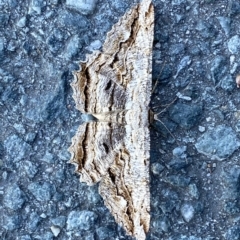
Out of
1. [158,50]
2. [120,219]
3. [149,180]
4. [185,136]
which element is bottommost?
[120,219]

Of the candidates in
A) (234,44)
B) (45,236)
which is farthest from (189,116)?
(45,236)

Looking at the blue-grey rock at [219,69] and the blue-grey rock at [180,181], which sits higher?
the blue-grey rock at [219,69]

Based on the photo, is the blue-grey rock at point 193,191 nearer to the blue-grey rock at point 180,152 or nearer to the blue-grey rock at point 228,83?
the blue-grey rock at point 180,152

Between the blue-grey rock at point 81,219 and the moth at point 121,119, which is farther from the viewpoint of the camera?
the blue-grey rock at point 81,219

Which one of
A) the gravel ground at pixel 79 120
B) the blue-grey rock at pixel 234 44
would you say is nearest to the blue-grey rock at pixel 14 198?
the gravel ground at pixel 79 120

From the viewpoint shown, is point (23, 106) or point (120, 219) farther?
point (23, 106)

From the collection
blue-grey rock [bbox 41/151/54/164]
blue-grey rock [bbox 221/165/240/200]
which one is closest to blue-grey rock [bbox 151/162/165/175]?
blue-grey rock [bbox 221/165/240/200]

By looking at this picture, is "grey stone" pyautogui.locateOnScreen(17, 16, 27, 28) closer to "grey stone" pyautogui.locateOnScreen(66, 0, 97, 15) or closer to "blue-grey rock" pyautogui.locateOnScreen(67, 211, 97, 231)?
"grey stone" pyautogui.locateOnScreen(66, 0, 97, 15)

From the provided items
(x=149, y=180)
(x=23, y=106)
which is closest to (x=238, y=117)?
(x=149, y=180)

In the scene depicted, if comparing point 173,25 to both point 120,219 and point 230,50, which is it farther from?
point 120,219
